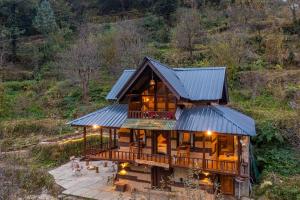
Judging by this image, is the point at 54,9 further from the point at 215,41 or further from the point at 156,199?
the point at 156,199

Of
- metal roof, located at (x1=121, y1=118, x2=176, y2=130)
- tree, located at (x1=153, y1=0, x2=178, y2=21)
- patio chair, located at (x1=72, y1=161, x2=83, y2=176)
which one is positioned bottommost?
patio chair, located at (x1=72, y1=161, x2=83, y2=176)

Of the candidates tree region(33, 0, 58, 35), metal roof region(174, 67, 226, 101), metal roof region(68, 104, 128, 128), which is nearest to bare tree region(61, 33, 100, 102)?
tree region(33, 0, 58, 35)

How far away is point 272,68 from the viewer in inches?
1489

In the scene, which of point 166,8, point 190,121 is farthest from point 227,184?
point 166,8

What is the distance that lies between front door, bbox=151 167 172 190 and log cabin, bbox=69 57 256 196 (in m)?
0.05

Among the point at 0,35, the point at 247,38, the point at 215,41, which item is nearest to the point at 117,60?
the point at 215,41

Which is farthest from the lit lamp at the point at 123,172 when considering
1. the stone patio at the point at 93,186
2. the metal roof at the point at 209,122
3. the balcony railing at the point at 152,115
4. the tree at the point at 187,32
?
the tree at the point at 187,32

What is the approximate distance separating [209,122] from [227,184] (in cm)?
453

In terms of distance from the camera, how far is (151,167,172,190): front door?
2127cm

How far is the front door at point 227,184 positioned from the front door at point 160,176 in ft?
11.5

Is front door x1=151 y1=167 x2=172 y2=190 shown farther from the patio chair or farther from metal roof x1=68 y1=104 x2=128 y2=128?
the patio chair

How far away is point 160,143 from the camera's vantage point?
72.0 feet

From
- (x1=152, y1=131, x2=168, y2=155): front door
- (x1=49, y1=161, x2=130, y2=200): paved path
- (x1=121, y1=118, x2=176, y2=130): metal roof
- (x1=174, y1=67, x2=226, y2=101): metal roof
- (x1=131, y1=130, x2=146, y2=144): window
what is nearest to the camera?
(x1=121, y1=118, x2=176, y2=130): metal roof

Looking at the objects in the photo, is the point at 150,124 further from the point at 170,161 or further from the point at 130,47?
the point at 130,47
